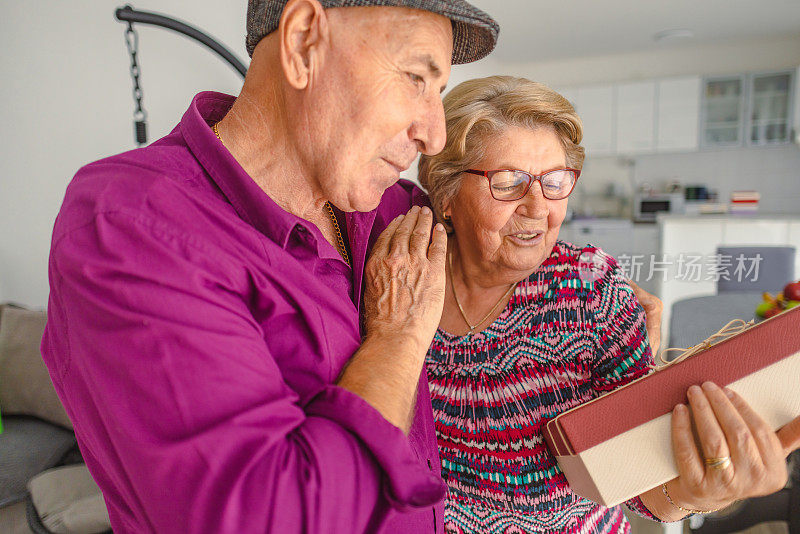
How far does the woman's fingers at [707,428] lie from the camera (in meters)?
0.86

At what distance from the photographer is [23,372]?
2668mm

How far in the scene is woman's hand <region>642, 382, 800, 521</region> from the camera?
0.86 meters

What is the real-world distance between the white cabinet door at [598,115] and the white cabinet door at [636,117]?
0.10 m

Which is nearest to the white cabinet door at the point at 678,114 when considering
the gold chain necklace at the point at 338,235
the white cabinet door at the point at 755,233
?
the white cabinet door at the point at 755,233

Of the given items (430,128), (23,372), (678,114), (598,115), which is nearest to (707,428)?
(430,128)

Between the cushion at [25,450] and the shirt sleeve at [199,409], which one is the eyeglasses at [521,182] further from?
the cushion at [25,450]

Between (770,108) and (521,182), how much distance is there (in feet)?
22.3

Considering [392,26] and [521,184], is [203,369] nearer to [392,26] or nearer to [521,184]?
[392,26]

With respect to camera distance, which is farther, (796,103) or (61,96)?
(796,103)

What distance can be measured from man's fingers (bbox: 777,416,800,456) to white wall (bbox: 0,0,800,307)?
3.29 meters

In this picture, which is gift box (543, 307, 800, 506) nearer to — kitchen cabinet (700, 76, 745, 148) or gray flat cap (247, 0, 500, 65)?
gray flat cap (247, 0, 500, 65)

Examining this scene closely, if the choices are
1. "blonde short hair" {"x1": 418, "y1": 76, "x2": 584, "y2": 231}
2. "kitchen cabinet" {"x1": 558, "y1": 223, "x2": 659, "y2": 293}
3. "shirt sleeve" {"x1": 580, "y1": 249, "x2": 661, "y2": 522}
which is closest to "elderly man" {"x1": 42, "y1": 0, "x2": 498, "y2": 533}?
"blonde short hair" {"x1": 418, "y1": 76, "x2": 584, "y2": 231}

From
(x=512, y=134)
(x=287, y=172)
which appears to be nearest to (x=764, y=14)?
(x=512, y=134)

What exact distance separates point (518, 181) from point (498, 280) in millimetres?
226
